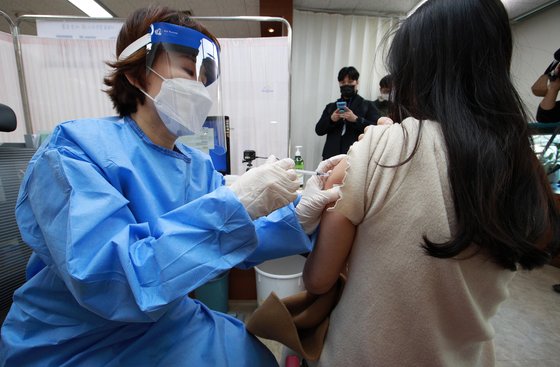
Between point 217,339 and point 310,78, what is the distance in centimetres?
296

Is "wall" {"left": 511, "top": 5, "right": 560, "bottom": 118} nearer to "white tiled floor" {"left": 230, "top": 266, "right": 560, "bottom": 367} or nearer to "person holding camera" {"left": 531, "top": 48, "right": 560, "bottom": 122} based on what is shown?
"person holding camera" {"left": 531, "top": 48, "right": 560, "bottom": 122}

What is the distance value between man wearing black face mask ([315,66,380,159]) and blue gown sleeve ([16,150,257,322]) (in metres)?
1.95

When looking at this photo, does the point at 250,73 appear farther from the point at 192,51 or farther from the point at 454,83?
the point at 454,83

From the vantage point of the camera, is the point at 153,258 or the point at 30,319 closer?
the point at 153,258

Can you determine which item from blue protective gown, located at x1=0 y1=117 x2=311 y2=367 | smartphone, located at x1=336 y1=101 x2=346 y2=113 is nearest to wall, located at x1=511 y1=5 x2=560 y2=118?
smartphone, located at x1=336 y1=101 x2=346 y2=113

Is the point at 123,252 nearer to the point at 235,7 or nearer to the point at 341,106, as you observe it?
the point at 341,106

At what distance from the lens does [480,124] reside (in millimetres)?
497

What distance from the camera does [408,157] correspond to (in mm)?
478

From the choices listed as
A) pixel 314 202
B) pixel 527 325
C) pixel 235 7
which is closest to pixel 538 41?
pixel 527 325

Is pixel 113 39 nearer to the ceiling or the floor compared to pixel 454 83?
nearer to the ceiling

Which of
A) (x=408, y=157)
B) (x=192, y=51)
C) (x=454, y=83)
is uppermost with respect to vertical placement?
(x=192, y=51)

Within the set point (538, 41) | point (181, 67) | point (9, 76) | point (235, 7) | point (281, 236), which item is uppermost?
point (235, 7)

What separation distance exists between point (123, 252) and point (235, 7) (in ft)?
12.3

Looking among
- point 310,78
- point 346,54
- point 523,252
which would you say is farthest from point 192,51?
point 346,54
